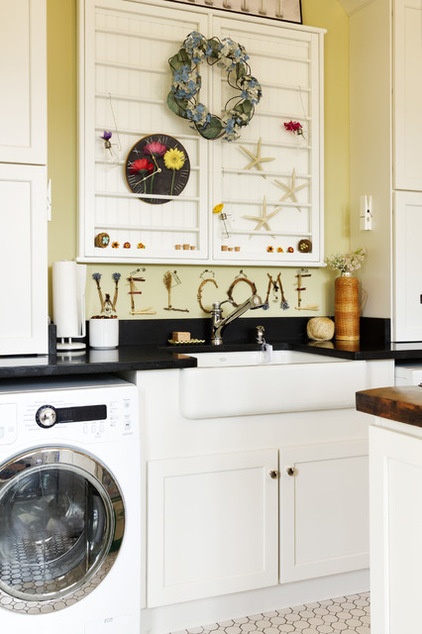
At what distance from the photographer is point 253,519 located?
2600 millimetres

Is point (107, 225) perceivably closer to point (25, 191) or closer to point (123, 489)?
point (25, 191)

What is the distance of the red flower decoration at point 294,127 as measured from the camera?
3445mm

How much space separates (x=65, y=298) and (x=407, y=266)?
168 centimetres

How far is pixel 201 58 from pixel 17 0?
0.93 m

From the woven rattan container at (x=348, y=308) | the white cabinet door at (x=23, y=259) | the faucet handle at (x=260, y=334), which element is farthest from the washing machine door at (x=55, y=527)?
the woven rattan container at (x=348, y=308)

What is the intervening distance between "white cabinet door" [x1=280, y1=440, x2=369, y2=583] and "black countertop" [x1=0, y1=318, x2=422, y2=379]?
0.43 meters

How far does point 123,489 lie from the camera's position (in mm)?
2279

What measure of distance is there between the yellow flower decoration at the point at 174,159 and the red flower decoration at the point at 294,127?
611 millimetres

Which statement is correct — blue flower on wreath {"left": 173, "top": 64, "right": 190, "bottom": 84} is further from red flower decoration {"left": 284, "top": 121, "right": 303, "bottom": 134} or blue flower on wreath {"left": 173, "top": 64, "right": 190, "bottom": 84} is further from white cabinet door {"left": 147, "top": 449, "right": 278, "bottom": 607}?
white cabinet door {"left": 147, "top": 449, "right": 278, "bottom": 607}

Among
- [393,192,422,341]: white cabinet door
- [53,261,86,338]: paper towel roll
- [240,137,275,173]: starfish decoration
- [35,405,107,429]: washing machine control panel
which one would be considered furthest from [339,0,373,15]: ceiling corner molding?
[35,405,107,429]: washing machine control panel

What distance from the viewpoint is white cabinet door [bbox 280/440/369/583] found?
104 inches

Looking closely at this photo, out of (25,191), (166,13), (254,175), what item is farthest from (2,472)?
(166,13)

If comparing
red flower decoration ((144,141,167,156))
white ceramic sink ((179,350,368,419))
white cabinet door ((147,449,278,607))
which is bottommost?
white cabinet door ((147,449,278,607))

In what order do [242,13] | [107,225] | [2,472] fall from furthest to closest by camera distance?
[242,13], [107,225], [2,472]
